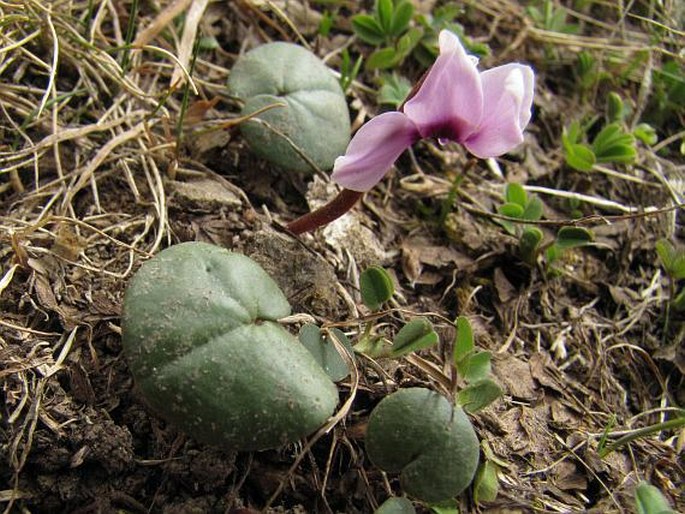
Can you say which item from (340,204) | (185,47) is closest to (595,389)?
(340,204)

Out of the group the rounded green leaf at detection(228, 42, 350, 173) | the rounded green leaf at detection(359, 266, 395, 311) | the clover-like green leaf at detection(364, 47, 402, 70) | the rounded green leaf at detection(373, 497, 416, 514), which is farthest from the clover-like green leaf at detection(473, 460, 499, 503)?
the clover-like green leaf at detection(364, 47, 402, 70)

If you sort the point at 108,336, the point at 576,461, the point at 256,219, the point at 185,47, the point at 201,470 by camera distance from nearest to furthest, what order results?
the point at 201,470 → the point at 108,336 → the point at 576,461 → the point at 256,219 → the point at 185,47

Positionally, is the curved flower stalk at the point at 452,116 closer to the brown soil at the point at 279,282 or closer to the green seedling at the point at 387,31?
the brown soil at the point at 279,282

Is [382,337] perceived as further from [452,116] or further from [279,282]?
[452,116]

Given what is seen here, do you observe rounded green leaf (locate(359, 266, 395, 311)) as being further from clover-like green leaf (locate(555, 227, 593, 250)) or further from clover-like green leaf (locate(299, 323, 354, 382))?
clover-like green leaf (locate(555, 227, 593, 250))

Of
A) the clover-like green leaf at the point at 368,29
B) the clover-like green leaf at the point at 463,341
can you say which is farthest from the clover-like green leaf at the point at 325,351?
the clover-like green leaf at the point at 368,29

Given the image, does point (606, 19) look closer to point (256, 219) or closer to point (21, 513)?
point (256, 219)

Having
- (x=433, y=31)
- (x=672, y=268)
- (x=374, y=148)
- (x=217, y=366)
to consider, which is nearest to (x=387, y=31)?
(x=433, y=31)
